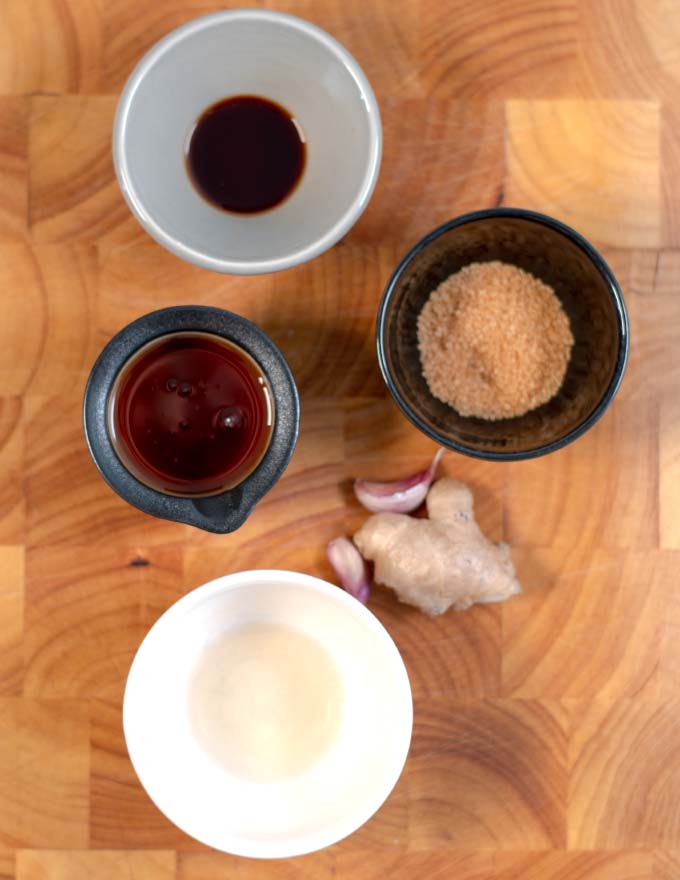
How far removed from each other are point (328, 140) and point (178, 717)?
1.71ft

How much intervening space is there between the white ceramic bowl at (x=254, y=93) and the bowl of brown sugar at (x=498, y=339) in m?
0.11

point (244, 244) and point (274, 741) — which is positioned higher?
point (244, 244)

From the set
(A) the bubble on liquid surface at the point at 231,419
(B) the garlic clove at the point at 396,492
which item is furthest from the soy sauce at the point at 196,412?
(B) the garlic clove at the point at 396,492

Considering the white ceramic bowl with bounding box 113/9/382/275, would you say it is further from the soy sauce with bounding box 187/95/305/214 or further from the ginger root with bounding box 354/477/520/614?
the ginger root with bounding box 354/477/520/614

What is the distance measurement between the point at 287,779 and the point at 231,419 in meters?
0.32

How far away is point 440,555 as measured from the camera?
77 centimetres

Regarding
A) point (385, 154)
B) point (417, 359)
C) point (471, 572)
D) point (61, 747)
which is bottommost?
point (61, 747)

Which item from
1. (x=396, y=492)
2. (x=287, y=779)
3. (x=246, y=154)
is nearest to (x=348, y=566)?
(x=396, y=492)

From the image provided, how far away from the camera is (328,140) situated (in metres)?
0.75

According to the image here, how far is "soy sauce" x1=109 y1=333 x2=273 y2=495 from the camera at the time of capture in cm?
71

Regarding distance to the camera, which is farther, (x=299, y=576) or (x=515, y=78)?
(x=515, y=78)

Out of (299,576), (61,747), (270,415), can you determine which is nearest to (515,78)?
(270,415)

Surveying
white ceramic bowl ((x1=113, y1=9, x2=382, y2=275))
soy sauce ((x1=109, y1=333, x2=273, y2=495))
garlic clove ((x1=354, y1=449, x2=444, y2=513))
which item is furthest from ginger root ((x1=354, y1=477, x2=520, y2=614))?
Answer: white ceramic bowl ((x1=113, y1=9, x2=382, y2=275))

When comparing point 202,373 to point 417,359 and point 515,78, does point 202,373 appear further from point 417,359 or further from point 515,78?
point 515,78
